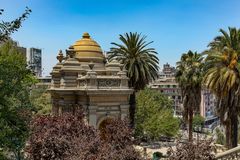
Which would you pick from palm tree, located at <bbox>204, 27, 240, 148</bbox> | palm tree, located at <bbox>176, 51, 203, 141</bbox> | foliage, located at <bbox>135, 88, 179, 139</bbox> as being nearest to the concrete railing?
palm tree, located at <bbox>204, 27, 240, 148</bbox>

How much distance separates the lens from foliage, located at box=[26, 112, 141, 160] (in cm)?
1375

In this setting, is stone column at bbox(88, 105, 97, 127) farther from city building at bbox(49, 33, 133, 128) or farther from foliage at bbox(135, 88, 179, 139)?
foliage at bbox(135, 88, 179, 139)

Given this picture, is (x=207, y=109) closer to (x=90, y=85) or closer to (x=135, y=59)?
(x=135, y=59)

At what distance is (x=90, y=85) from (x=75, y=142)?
22.9 ft

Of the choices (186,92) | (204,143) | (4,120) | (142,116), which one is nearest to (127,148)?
(204,143)

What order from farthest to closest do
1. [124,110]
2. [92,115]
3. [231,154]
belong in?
[124,110] → [92,115] → [231,154]

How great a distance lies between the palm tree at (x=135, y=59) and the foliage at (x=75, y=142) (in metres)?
14.3

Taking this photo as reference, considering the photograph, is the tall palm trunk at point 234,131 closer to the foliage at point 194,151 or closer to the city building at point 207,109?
the foliage at point 194,151

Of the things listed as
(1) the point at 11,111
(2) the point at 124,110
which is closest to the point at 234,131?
(2) the point at 124,110

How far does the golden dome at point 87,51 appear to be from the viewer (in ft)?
81.8

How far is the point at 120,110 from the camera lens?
22.9m

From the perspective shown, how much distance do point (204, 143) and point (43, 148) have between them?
6.40 meters

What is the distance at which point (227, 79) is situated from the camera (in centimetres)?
2158

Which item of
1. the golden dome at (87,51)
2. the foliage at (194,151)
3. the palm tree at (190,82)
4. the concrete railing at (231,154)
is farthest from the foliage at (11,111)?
the palm tree at (190,82)
